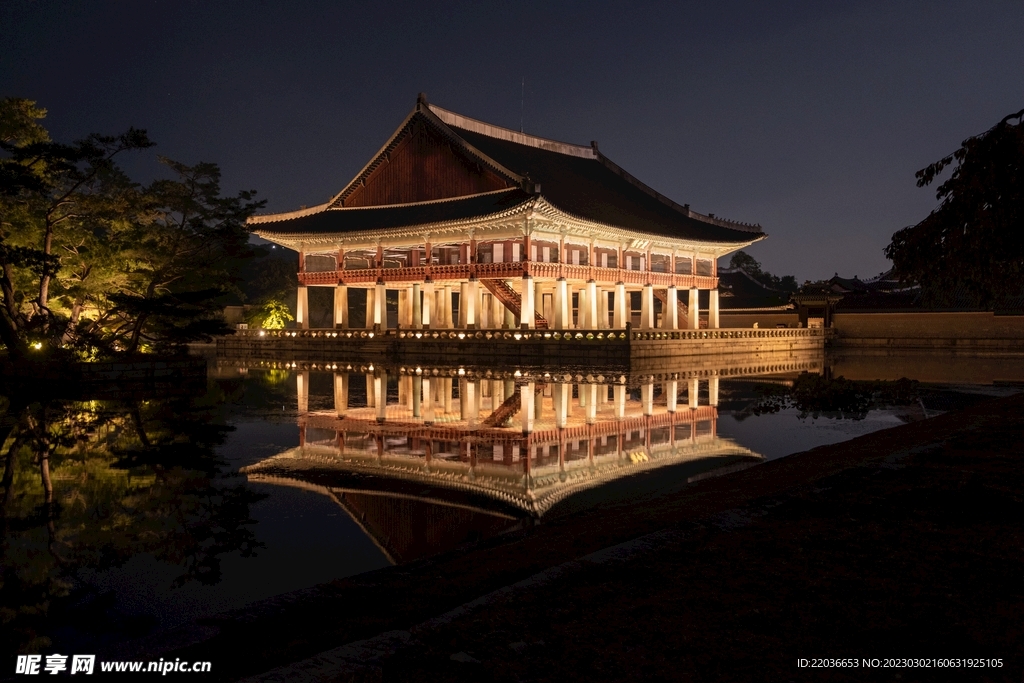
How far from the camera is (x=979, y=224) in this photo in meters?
11.2

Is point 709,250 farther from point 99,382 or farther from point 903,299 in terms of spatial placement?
point 99,382

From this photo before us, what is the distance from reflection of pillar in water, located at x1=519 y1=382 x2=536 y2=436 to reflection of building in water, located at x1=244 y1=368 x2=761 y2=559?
41 mm

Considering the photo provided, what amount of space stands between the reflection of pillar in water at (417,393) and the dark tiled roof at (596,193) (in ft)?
55.1

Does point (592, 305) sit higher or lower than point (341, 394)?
higher

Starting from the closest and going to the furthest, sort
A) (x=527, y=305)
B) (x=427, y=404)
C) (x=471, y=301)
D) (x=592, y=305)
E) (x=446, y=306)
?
(x=427, y=404) < (x=527, y=305) < (x=471, y=301) < (x=592, y=305) < (x=446, y=306)

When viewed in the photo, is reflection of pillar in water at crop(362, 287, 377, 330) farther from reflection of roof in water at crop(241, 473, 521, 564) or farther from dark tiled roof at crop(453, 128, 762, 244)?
reflection of roof in water at crop(241, 473, 521, 564)

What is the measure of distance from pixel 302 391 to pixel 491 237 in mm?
20105

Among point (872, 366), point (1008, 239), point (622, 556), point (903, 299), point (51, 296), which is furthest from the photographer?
point (903, 299)

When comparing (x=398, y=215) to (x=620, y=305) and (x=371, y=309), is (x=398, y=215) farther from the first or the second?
(x=620, y=305)

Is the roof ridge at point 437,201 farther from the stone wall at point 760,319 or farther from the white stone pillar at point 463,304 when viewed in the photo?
the stone wall at point 760,319

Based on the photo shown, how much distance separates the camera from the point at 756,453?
12188 mm

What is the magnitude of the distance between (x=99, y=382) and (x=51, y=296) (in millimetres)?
10197

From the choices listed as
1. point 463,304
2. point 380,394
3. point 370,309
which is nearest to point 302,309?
point 370,309

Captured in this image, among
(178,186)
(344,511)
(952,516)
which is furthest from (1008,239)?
(178,186)
